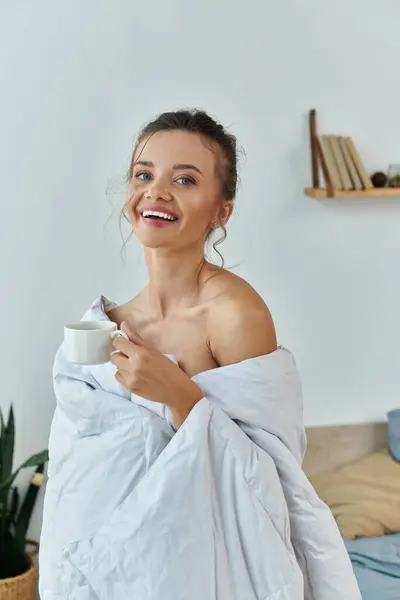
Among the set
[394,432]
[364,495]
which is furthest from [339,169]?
[364,495]

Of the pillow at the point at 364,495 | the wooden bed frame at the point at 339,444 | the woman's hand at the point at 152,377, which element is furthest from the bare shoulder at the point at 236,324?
the wooden bed frame at the point at 339,444

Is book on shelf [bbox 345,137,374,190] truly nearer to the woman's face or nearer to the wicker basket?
the woman's face

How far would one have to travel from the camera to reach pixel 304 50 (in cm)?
291

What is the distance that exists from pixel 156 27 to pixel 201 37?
0.17 m

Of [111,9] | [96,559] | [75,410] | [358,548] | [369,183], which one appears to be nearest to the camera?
[96,559]

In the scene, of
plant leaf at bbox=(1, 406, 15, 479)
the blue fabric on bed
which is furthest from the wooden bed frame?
plant leaf at bbox=(1, 406, 15, 479)

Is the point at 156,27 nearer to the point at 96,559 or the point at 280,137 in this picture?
the point at 280,137

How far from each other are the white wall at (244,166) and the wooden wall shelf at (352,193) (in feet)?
0.36

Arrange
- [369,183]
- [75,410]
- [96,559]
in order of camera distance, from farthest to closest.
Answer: [369,183] → [75,410] → [96,559]

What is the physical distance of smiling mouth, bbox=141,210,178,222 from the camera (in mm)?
1315

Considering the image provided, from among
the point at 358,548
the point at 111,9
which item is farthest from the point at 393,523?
the point at 111,9

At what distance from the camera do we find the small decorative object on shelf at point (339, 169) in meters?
2.86

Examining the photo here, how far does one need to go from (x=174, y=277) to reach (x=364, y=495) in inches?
64.2

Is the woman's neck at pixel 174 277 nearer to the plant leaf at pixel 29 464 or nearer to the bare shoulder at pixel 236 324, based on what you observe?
the bare shoulder at pixel 236 324
